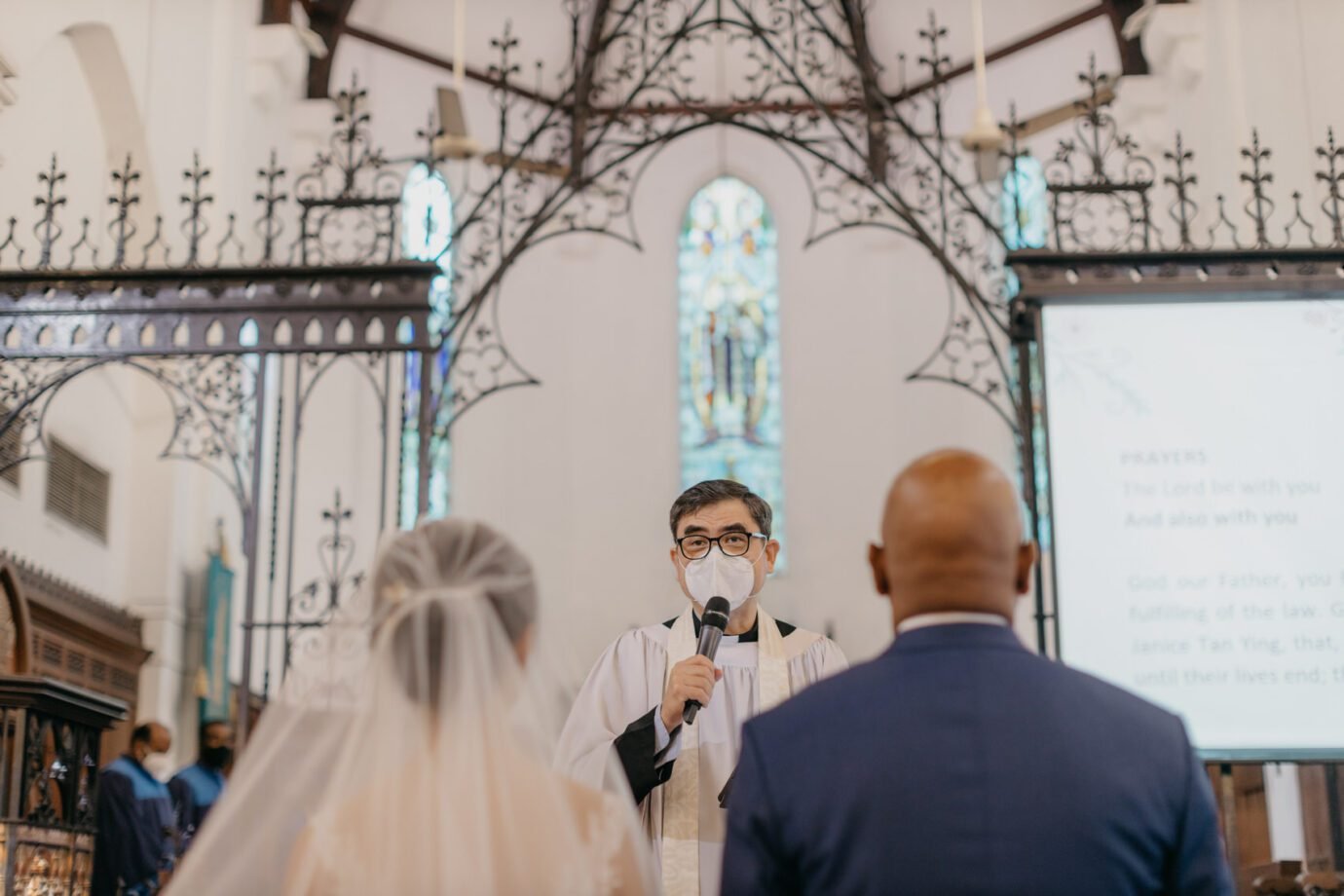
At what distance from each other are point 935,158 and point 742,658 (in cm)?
398

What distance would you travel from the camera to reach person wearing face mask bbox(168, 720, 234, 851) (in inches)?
337

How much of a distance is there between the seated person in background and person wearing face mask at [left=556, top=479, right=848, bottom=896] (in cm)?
139

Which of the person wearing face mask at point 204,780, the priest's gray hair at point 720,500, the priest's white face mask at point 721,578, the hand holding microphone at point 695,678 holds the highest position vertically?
the priest's gray hair at point 720,500

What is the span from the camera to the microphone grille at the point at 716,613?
3.62 metres

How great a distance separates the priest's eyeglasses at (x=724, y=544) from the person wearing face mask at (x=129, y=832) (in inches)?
188

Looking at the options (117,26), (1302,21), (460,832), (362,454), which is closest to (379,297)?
(460,832)

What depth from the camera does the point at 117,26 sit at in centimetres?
1124

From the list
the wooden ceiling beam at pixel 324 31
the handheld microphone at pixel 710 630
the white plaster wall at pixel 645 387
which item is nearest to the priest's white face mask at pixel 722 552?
the handheld microphone at pixel 710 630

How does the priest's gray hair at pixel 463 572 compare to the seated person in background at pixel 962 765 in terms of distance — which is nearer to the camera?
the seated person in background at pixel 962 765

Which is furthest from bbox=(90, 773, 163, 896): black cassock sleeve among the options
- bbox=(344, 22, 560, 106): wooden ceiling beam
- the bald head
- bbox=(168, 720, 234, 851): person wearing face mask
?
bbox=(344, 22, 560, 106): wooden ceiling beam

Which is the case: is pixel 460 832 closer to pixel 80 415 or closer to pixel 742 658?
pixel 742 658

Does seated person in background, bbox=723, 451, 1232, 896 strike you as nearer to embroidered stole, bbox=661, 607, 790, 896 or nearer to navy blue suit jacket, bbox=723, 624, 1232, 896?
navy blue suit jacket, bbox=723, 624, 1232, 896

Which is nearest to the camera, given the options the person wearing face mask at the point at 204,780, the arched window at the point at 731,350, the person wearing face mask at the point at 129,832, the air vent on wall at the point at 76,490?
the person wearing face mask at the point at 129,832

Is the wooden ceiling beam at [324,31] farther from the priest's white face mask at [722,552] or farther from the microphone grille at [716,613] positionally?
the microphone grille at [716,613]
